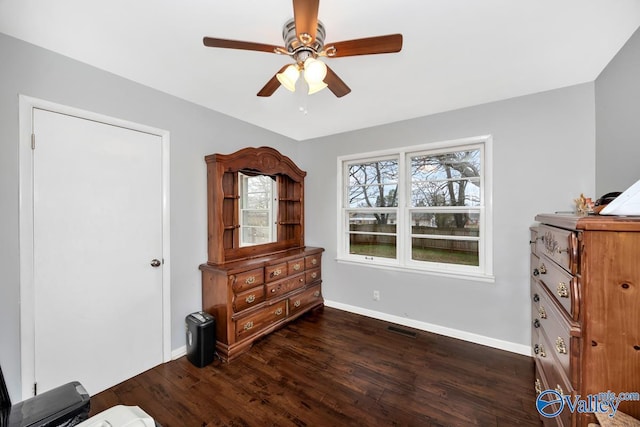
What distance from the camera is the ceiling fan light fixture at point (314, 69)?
4.34 ft

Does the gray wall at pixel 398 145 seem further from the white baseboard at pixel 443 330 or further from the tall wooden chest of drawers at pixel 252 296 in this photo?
the tall wooden chest of drawers at pixel 252 296

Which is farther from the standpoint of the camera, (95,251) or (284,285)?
(284,285)

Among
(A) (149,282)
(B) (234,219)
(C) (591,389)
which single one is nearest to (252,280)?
(B) (234,219)

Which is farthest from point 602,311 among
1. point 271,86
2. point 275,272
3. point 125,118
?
point 125,118

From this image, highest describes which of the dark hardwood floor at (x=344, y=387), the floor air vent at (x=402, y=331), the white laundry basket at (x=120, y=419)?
the white laundry basket at (x=120, y=419)

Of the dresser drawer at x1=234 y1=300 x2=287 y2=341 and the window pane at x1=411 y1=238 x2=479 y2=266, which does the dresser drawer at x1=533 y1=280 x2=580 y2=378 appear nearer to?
the window pane at x1=411 y1=238 x2=479 y2=266

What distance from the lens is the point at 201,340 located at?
7.28 feet

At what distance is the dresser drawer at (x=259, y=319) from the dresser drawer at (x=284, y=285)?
0.43 feet

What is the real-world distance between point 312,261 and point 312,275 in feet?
0.68

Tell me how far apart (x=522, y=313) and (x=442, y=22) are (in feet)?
8.85

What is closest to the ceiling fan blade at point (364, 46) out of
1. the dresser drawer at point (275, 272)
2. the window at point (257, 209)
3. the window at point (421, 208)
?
the window at point (421, 208)

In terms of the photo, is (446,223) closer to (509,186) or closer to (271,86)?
(509,186)

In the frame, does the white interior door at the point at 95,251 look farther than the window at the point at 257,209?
No

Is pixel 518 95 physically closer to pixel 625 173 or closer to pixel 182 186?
pixel 625 173
